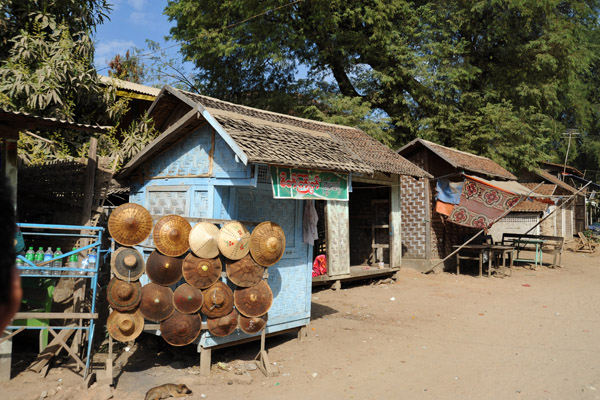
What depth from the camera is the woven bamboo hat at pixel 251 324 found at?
593 cm

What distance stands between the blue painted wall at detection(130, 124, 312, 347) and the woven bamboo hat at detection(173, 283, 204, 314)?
46 centimetres

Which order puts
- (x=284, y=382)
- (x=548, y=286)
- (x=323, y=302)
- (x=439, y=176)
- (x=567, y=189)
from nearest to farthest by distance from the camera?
(x=284, y=382) < (x=323, y=302) < (x=548, y=286) < (x=439, y=176) < (x=567, y=189)

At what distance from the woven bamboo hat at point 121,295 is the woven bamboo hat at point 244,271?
3.89 ft

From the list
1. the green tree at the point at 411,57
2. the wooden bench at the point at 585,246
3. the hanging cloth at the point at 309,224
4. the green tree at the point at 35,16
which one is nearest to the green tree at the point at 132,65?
the green tree at the point at 411,57

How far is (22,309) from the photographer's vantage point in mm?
6074

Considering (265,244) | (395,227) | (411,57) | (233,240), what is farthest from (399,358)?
(411,57)

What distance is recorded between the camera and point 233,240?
5.75 m

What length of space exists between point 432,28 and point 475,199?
29.9 ft

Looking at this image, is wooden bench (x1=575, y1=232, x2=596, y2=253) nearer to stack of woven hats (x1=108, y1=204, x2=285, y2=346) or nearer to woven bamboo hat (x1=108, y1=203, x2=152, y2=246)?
stack of woven hats (x1=108, y1=204, x2=285, y2=346)

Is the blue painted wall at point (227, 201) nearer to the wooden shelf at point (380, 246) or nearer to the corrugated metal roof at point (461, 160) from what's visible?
the wooden shelf at point (380, 246)

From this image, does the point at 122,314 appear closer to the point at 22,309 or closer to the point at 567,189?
the point at 22,309

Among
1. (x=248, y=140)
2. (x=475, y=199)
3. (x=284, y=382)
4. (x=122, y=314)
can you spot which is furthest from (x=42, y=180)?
(x=475, y=199)

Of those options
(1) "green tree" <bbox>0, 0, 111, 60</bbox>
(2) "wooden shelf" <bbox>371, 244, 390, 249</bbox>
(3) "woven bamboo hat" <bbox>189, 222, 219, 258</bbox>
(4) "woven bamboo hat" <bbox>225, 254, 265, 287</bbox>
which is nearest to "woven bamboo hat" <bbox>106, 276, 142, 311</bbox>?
(3) "woven bamboo hat" <bbox>189, 222, 219, 258</bbox>

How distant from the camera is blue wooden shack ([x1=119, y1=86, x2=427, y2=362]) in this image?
599 centimetres
